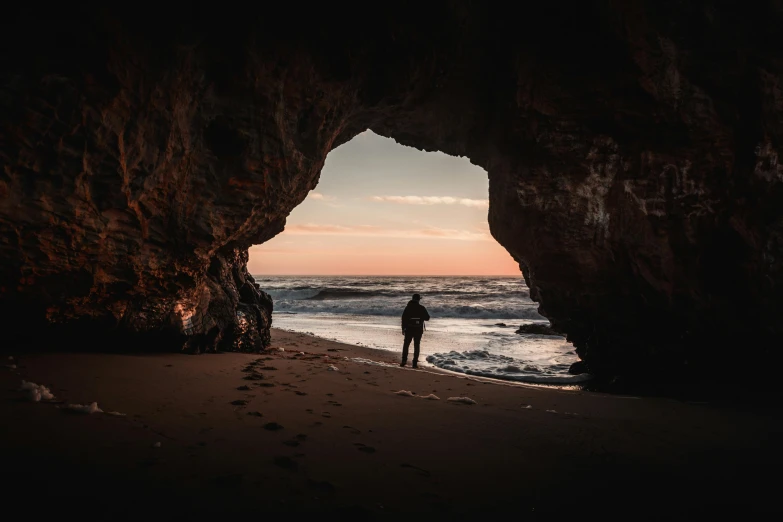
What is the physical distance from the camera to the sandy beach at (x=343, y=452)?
6.89 feet

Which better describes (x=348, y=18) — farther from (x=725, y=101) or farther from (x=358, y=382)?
(x=725, y=101)

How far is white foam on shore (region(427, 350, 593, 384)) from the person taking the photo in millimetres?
8266

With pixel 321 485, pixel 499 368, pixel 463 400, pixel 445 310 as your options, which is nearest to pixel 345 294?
pixel 445 310

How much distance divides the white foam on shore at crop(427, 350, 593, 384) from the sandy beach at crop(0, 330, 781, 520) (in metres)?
3.39

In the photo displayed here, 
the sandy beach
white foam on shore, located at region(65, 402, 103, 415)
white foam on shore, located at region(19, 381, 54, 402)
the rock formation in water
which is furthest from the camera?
the rock formation in water

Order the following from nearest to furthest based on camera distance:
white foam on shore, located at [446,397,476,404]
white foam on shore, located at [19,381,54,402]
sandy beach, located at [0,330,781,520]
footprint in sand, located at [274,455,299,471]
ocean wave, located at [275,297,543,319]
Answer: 1. sandy beach, located at [0,330,781,520]
2. footprint in sand, located at [274,455,299,471]
3. white foam on shore, located at [19,381,54,402]
4. white foam on shore, located at [446,397,476,404]
5. ocean wave, located at [275,297,543,319]

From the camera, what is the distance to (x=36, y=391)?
328cm

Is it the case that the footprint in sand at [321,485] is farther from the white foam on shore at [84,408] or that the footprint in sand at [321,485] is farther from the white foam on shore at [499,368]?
the white foam on shore at [499,368]

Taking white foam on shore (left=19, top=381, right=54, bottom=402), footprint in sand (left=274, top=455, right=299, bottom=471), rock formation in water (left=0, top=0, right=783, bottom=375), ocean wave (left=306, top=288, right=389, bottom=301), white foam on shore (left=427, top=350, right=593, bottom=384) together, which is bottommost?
ocean wave (left=306, top=288, right=389, bottom=301)

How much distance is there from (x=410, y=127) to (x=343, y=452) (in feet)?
26.5

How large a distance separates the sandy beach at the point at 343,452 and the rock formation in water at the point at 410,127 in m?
1.53

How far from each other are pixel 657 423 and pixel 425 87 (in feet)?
21.5

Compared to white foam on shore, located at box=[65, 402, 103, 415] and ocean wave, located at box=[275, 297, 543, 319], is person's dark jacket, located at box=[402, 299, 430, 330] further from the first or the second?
ocean wave, located at box=[275, 297, 543, 319]

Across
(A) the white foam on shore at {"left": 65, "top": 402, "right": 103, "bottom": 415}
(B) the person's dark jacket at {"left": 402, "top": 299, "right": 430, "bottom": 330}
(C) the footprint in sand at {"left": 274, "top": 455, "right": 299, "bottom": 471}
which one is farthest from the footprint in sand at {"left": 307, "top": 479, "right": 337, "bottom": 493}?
(B) the person's dark jacket at {"left": 402, "top": 299, "right": 430, "bottom": 330}
